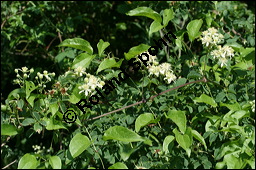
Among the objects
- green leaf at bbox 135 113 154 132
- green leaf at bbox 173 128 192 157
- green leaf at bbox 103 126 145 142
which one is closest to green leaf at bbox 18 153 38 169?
green leaf at bbox 103 126 145 142

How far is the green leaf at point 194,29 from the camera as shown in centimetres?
133

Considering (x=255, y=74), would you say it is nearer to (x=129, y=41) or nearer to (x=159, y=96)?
(x=159, y=96)

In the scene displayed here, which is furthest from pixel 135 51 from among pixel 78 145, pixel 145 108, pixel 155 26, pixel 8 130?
pixel 8 130

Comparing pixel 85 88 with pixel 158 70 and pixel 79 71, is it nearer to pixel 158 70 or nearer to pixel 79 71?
pixel 79 71

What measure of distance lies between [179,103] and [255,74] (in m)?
0.37

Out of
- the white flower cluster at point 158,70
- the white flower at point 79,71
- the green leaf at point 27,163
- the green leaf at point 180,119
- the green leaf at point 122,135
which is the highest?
the white flower at point 79,71

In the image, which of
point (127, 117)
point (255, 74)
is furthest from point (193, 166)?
point (255, 74)

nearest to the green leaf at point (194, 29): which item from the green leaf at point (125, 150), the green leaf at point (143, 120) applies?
the green leaf at point (143, 120)

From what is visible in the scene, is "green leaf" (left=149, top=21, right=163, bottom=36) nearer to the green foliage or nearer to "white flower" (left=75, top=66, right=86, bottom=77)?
the green foliage

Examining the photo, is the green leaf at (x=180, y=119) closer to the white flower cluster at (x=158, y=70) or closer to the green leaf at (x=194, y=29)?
the white flower cluster at (x=158, y=70)

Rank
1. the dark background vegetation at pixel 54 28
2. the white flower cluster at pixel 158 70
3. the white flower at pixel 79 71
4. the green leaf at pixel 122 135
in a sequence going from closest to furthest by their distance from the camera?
the green leaf at pixel 122 135 < the white flower at pixel 79 71 < the white flower cluster at pixel 158 70 < the dark background vegetation at pixel 54 28

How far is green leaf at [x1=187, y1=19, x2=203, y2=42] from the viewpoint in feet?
4.36

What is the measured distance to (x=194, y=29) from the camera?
134cm

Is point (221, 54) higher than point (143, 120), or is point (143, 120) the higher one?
point (221, 54)
